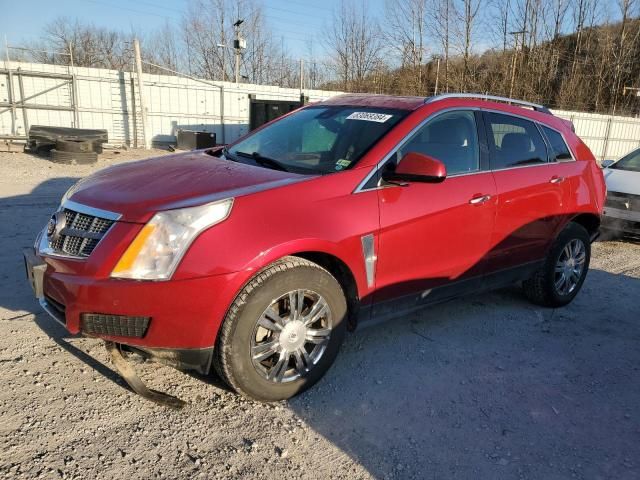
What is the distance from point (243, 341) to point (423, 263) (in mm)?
1451

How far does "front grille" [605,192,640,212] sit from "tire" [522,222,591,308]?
3.20 meters

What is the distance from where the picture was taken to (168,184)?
2.99 m

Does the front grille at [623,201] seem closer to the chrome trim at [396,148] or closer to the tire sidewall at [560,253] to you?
the tire sidewall at [560,253]

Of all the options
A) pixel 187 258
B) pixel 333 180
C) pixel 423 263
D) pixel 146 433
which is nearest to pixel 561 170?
pixel 423 263

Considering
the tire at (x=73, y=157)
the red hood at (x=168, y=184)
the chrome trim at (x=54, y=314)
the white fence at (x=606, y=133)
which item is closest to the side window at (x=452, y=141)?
the red hood at (x=168, y=184)

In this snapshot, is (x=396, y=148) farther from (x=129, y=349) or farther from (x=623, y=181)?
(x=623, y=181)

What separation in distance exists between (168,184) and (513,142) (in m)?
2.91

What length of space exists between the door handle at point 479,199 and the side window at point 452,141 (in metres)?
0.22

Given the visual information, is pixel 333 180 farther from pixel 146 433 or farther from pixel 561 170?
pixel 561 170

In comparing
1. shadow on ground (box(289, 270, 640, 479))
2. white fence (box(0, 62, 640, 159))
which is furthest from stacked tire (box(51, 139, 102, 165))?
shadow on ground (box(289, 270, 640, 479))

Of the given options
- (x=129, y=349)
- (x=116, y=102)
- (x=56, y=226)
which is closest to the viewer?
(x=129, y=349)

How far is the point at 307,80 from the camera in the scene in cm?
2984

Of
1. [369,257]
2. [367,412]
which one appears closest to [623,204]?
[369,257]

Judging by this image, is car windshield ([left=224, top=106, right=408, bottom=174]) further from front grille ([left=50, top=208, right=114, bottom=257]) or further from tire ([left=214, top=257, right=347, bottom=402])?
front grille ([left=50, top=208, right=114, bottom=257])
